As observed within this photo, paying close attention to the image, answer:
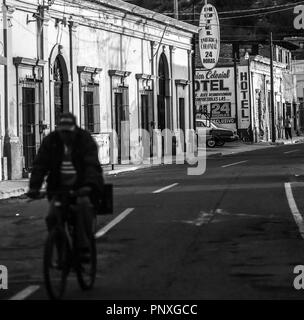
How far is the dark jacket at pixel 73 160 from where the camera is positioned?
745cm

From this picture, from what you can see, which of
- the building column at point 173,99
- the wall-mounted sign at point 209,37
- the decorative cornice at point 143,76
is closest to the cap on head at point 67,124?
the decorative cornice at point 143,76

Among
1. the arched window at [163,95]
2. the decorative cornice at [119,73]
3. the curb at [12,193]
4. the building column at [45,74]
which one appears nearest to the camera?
the curb at [12,193]

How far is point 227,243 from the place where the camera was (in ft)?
35.6

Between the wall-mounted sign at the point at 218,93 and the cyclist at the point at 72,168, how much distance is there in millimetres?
49576

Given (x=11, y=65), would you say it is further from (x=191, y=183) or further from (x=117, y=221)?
(x=117, y=221)

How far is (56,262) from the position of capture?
744 centimetres

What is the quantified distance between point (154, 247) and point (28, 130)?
15.3 metres

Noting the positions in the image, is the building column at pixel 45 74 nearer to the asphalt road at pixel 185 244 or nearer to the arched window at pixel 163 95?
the asphalt road at pixel 185 244

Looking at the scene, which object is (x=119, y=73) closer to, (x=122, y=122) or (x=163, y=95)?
(x=122, y=122)

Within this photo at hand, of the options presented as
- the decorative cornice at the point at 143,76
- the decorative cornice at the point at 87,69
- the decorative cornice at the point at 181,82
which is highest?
the decorative cornice at the point at 181,82

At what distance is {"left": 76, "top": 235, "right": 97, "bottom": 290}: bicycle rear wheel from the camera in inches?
304

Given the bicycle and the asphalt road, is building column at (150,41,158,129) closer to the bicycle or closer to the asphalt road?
the asphalt road

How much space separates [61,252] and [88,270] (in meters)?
0.81
